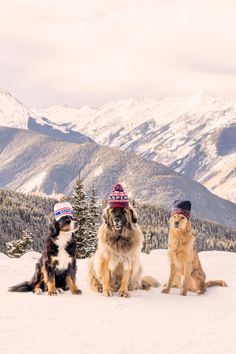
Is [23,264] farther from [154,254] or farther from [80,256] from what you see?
[80,256]

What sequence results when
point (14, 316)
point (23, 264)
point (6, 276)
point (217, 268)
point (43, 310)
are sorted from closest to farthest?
point (14, 316)
point (43, 310)
point (6, 276)
point (23, 264)
point (217, 268)

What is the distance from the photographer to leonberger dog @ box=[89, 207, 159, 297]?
35.2 ft

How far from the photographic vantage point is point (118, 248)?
422 inches

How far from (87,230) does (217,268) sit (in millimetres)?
26381

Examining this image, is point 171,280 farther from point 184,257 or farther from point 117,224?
point 117,224

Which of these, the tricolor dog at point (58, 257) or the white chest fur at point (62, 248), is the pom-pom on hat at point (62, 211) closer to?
the tricolor dog at point (58, 257)

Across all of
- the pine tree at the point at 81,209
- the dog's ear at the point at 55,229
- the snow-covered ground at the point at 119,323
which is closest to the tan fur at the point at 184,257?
the snow-covered ground at the point at 119,323

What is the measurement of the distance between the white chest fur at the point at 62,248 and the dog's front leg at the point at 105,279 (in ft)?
2.56

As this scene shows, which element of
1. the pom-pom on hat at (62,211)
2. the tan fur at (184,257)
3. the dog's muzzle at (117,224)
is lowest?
the tan fur at (184,257)

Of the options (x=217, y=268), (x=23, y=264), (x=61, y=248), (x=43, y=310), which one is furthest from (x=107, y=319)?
(x=217, y=268)

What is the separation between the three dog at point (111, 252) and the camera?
1065 cm

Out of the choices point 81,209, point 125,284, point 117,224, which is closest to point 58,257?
point 117,224

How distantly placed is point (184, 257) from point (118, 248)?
5.54 ft

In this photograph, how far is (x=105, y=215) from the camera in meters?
11.0
